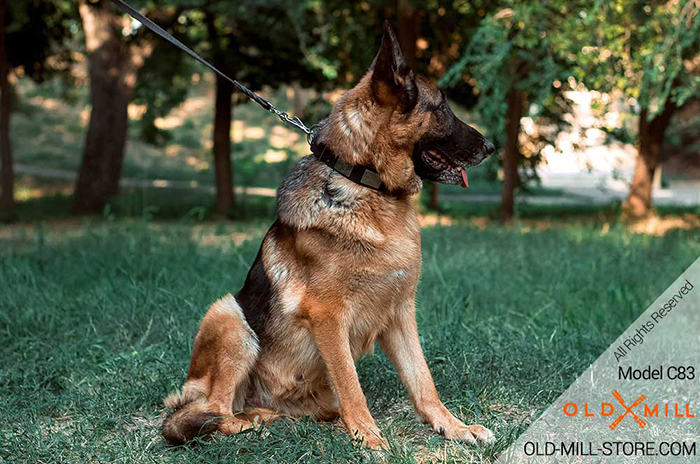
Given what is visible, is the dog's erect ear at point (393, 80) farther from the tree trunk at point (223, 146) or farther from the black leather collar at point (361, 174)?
the tree trunk at point (223, 146)

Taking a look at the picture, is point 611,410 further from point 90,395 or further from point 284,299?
point 90,395

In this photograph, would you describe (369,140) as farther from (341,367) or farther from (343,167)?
(341,367)

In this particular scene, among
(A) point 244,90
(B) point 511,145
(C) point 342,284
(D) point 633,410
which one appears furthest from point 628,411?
(B) point 511,145

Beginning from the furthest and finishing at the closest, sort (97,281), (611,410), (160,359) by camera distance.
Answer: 1. (97,281)
2. (160,359)
3. (611,410)

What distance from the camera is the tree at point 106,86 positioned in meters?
14.4

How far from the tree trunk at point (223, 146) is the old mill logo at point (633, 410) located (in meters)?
11.6

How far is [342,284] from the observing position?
138 inches

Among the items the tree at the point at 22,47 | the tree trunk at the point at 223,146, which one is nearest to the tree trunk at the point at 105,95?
the tree at the point at 22,47

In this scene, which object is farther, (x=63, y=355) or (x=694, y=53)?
(x=694, y=53)

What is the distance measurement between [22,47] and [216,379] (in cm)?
1396

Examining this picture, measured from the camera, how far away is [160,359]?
4723 mm

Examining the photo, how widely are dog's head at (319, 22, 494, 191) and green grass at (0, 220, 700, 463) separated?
1269 mm

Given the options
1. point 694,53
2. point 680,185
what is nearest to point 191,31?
point 694,53

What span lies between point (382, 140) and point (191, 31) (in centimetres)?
1311
